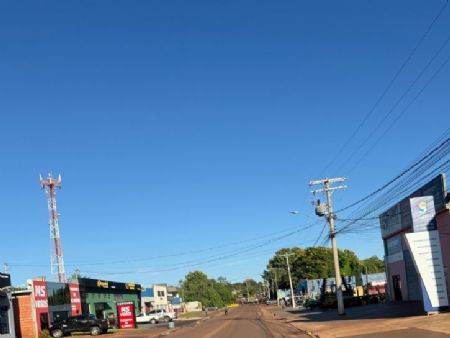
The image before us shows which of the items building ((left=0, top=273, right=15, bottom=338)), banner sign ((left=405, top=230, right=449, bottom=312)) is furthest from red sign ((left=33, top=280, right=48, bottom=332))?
banner sign ((left=405, top=230, right=449, bottom=312))

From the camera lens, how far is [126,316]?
198ft

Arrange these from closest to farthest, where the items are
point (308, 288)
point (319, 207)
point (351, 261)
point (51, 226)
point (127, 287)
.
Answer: point (319, 207) → point (51, 226) → point (127, 287) → point (308, 288) → point (351, 261)

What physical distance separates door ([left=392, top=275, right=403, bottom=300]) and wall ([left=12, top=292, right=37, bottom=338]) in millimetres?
32363

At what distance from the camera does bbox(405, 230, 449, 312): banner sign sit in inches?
1213

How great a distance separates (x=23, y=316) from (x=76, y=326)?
427cm

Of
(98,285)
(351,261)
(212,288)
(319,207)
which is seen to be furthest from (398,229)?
(212,288)

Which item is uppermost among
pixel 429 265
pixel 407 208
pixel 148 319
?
pixel 407 208

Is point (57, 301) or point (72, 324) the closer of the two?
point (72, 324)

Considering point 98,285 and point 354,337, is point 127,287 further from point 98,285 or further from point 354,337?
point 354,337

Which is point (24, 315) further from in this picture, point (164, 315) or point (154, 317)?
point (164, 315)

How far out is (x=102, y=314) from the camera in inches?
2968

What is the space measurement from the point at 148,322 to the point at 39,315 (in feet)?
84.3

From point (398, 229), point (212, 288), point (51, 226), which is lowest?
point (212, 288)

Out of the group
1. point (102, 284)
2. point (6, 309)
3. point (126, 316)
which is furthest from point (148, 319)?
point (6, 309)
